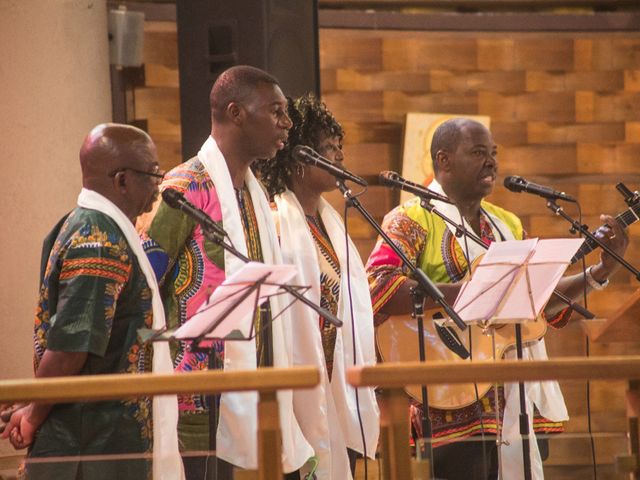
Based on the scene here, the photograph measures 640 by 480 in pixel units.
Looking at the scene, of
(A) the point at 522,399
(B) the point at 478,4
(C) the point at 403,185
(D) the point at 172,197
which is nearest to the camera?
(D) the point at 172,197

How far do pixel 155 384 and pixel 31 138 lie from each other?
379cm

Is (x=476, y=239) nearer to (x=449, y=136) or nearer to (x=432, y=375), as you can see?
(x=449, y=136)

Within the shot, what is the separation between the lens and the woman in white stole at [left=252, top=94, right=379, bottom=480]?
480cm

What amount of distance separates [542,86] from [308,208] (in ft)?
11.2

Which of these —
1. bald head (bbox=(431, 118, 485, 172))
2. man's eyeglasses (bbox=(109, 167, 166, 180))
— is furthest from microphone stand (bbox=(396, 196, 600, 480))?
man's eyeglasses (bbox=(109, 167, 166, 180))

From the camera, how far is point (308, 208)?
17.4 ft

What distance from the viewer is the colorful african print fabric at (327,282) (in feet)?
16.7

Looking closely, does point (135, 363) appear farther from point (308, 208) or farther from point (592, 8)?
point (592, 8)

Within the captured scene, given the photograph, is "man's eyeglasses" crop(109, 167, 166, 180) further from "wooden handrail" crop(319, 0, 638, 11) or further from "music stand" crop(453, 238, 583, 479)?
"wooden handrail" crop(319, 0, 638, 11)

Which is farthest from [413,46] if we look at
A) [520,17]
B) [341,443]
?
[341,443]

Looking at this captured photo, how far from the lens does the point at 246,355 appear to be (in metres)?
4.39

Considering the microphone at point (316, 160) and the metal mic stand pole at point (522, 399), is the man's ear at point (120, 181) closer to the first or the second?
the microphone at point (316, 160)

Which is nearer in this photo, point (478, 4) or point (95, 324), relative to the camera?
point (95, 324)

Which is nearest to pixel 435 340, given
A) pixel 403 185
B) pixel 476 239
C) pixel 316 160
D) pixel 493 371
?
pixel 476 239
